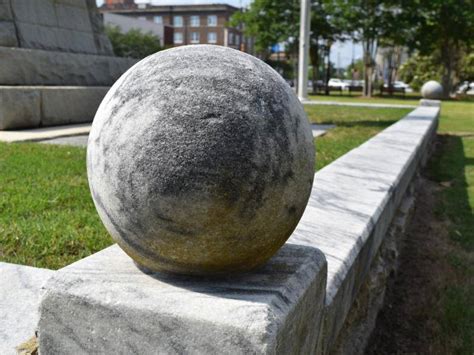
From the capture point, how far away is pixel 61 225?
3496 millimetres

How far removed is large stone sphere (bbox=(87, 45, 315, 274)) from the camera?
1.53 m

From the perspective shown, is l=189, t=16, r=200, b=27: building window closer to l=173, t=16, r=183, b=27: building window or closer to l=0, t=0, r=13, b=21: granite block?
l=173, t=16, r=183, b=27: building window

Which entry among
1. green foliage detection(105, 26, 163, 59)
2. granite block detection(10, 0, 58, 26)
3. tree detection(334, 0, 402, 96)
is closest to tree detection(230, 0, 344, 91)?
tree detection(334, 0, 402, 96)

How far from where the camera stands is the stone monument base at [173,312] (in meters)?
1.45

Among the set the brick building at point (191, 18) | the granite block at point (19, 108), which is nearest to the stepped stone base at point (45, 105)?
the granite block at point (19, 108)

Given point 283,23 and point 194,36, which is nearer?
point 283,23

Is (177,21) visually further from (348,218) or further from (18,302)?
(18,302)

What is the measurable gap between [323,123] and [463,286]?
342 inches

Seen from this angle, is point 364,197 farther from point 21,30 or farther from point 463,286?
point 21,30

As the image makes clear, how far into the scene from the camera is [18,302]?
237 centimetres

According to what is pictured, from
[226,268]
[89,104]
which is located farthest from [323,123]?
[226,268]

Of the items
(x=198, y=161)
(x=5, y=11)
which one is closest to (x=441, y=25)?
(x=5, y=11)

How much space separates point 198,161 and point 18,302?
134 centimetres

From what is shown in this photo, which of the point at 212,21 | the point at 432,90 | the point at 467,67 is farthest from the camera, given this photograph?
the point at 212,21
